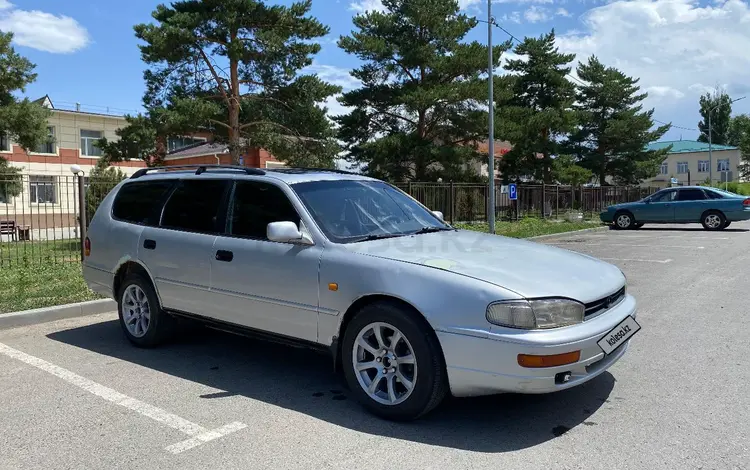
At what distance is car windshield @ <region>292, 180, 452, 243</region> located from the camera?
4461 mm

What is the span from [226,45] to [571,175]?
71.5 ft

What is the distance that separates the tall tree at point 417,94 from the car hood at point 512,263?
68.7ft

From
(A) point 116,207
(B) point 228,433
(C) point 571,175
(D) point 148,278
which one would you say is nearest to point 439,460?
(B) point 228,433

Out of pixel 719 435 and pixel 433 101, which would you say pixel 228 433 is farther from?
pixel 433 101

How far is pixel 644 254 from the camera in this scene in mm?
13297

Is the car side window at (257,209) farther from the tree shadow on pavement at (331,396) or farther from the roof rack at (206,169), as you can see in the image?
the tree shadow on pavement at (331,396)

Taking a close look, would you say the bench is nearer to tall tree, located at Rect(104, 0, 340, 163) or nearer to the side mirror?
tall tree, located at Rect(104, 0, 340, 163)

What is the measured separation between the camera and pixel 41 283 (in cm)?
882

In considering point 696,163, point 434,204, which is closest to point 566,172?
point 434,204

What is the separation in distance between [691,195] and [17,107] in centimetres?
2443

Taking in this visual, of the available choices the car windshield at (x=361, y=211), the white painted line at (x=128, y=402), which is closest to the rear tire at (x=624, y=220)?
the car windshield at (x=361, y=211)

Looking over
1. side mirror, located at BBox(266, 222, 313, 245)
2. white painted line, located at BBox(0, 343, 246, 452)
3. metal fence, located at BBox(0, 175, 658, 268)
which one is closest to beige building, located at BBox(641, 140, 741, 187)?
metal fence, located at BBox(0, 175, 658, 268)

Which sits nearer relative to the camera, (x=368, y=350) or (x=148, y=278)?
(x=368, y=350)

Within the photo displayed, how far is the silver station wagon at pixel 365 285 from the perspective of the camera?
3.46 m
